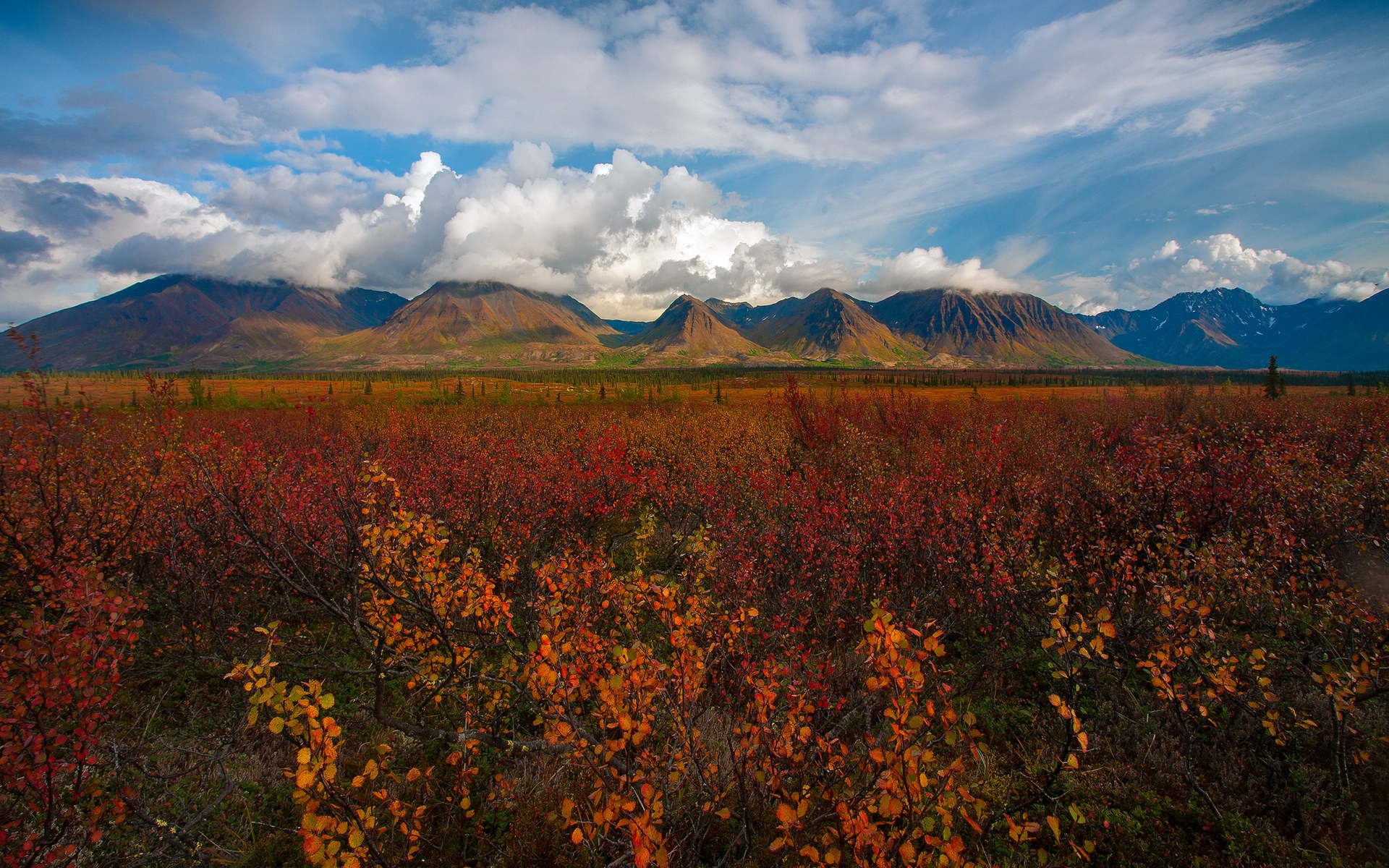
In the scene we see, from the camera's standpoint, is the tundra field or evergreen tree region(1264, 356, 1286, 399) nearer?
the tundra field

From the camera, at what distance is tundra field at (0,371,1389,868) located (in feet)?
12.7

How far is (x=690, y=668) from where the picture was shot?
429cm

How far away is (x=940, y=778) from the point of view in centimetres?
374

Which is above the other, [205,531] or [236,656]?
[205,531]

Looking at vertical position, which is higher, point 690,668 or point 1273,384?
point 1273,384

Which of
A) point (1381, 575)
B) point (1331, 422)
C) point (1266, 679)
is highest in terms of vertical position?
point (1331, 422)

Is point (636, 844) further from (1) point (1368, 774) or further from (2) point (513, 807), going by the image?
(1) point (1368, 774)

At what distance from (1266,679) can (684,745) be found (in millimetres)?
4881

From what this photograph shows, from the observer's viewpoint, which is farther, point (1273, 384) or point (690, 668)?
point (1273, 384)

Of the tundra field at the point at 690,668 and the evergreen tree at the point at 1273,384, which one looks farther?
the evergreen tree at the point at 1273,384

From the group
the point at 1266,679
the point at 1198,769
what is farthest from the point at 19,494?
the point at 1198,769

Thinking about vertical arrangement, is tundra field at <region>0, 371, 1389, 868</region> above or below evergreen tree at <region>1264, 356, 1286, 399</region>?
below

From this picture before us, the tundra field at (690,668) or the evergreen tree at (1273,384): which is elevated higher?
the evergreen tree at (1273,384)

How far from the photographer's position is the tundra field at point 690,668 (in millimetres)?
3877
